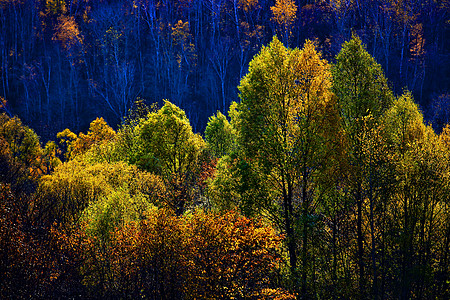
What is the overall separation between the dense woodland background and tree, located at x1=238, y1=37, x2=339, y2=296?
2008 inches

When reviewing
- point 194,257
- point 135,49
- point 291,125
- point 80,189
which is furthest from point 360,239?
point 135,49

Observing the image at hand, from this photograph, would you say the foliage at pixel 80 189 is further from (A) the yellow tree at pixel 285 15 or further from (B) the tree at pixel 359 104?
(A) the yellow tree at pixel 285 15

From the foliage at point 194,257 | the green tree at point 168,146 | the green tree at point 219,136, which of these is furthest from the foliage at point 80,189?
the green tree at point 219,136

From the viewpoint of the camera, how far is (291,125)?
16.8m

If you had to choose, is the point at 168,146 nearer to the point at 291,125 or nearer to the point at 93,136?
the point at 291,125

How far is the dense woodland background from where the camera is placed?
70.4 m

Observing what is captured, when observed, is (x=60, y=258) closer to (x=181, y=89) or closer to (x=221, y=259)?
(x=221, y=259)

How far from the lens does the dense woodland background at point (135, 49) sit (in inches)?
2771

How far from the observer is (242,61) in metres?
73.1

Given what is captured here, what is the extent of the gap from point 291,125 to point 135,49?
235 ft

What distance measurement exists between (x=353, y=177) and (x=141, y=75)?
6945 cm

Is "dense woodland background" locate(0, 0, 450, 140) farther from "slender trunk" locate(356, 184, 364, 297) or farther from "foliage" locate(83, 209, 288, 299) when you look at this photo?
"foliage" locate(83, 209, 288, 299)

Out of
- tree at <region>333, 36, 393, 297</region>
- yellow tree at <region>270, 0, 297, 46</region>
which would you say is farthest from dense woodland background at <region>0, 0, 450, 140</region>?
tree at <region>333, 36, 393, 297</region>

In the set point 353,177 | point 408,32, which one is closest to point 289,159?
point 353,177
